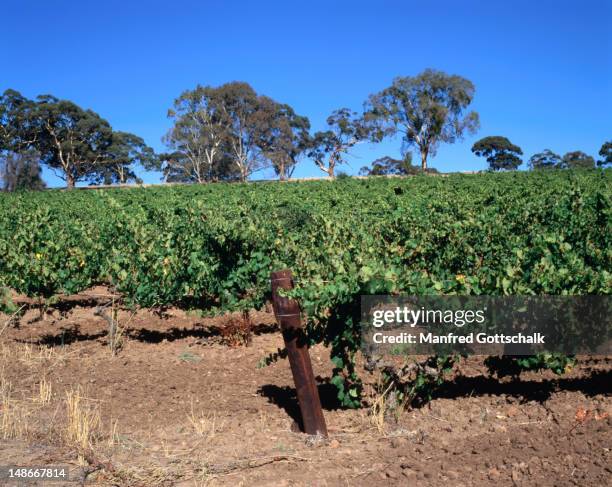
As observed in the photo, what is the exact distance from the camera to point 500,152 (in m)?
87.0

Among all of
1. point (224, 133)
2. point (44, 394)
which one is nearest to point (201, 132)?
point (224, 133)

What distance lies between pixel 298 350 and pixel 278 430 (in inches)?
28.3

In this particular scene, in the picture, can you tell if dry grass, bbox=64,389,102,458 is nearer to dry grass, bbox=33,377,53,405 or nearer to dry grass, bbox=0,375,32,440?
dry grass, bbox=0,375,32,440

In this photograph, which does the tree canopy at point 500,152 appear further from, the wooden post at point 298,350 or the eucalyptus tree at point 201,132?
the wooden post at point 298,350

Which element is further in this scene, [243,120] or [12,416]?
[243,120]

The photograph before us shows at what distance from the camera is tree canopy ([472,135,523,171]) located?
284ft

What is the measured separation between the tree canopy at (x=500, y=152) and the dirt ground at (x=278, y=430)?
279ft

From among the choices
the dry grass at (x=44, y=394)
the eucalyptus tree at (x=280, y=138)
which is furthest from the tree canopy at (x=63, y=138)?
the dry grass at (x=44, y=394)

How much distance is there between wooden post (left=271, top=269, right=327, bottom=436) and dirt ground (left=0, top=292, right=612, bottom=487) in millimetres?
141

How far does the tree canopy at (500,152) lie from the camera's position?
284ft

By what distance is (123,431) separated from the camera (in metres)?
4.71

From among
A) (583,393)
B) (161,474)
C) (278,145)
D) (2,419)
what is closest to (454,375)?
(583,393)

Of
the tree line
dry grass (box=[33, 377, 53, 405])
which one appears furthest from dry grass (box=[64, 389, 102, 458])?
the tree line

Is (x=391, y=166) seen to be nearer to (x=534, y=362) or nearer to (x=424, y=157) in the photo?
(x=424, y=157)
